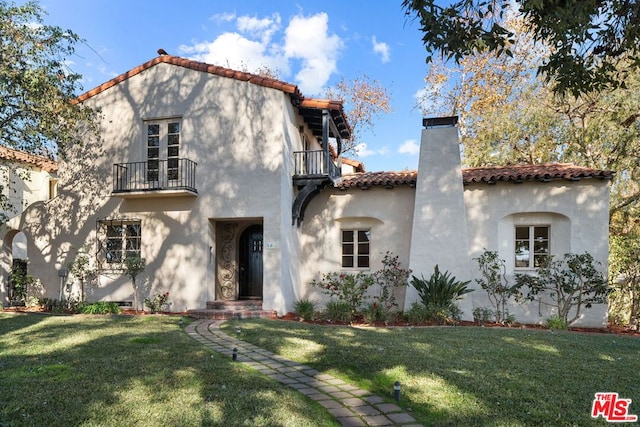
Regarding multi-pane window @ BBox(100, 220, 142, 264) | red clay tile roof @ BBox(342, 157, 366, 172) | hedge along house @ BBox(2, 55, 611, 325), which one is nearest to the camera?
hedge along house @ BBox(2, 55, 611, 325)

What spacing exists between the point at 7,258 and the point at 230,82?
9.30m

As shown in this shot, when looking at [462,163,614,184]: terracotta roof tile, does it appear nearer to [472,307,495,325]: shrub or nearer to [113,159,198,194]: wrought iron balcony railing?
[472,307,495,325]: shrub

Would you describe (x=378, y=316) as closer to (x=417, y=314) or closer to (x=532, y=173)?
(x=417, y=314)

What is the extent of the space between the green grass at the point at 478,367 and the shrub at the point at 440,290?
2127mm

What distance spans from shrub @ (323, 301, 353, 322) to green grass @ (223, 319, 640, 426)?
2.16 metres

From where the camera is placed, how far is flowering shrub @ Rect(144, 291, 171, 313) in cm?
1255

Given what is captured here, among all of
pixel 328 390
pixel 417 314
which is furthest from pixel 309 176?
pixel 328 390

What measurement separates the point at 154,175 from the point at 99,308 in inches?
161

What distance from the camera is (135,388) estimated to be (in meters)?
4.57

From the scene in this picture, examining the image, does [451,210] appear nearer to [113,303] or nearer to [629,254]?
[629,254]

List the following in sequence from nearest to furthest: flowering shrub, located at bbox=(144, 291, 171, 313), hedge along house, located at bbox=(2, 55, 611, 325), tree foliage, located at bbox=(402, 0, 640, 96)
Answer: tree foliage, located at bbox=(402, 0, 640, 96) → hedge along house, located at bbox=(2, 55, 611, 325) → flowering shrub, located at bbox=(144, 291, 171, 313)

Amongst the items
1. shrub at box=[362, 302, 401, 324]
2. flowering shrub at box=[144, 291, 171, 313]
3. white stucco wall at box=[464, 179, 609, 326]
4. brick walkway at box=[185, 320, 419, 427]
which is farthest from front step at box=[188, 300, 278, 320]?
white stucco wall at box=[464, 179, 609, 326]

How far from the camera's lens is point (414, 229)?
12148 mm

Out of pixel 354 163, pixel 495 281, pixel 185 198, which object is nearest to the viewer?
pixel 495 281
